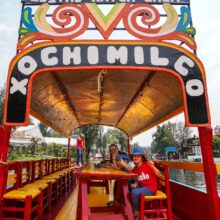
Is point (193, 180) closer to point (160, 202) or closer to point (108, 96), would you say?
point (108, 96)

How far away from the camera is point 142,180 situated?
3.65 meters

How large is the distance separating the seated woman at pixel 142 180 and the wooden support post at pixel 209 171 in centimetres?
74

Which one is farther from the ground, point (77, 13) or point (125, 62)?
point (77, 13)

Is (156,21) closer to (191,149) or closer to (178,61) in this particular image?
(178,61)

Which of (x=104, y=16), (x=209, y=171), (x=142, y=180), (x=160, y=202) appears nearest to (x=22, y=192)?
(x=142, y=180)

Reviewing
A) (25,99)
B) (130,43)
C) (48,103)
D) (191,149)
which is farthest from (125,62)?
(191,149)

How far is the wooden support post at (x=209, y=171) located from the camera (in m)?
3.09

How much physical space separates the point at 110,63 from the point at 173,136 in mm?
62440

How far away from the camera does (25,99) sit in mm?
3359

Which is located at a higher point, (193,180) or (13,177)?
(13,177)

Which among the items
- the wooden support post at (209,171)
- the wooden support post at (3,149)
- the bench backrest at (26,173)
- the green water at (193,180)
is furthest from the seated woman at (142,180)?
the green water at (193,180)

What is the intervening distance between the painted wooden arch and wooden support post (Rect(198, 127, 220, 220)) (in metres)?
0.18

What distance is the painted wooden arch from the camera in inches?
133

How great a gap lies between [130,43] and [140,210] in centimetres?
269
